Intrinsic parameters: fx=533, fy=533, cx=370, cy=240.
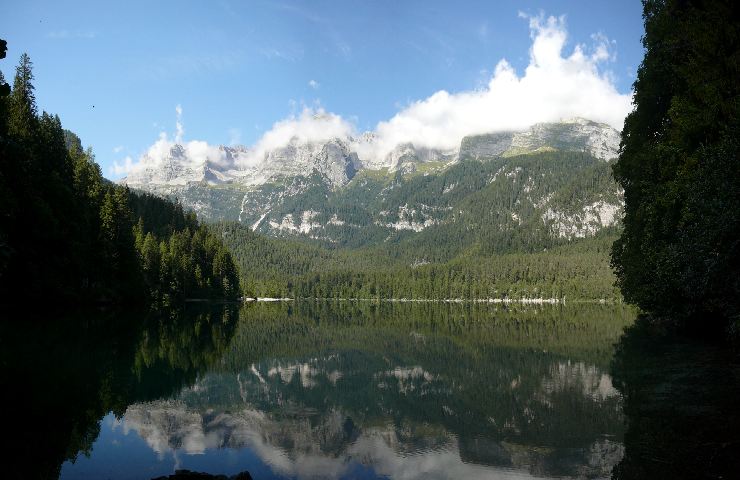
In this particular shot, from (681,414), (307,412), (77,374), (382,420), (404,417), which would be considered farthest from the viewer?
(77,374)

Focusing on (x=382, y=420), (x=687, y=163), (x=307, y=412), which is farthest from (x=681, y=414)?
(x=687, y=163)

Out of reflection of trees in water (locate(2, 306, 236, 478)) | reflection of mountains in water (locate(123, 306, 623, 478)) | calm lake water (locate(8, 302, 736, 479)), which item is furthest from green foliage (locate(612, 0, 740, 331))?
reflection of trees in water (locate(2, 306, 236, 478))

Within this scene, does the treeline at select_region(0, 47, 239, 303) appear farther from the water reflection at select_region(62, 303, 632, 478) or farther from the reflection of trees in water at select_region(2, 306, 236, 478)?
the water reflection at select_region(62, 303, 632, 478)

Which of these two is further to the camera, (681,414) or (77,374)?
(77,374)

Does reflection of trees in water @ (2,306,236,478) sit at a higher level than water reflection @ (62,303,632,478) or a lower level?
higher

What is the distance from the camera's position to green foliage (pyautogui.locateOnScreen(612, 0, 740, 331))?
915 inches

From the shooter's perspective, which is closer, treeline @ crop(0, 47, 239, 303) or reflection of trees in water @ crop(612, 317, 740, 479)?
reflection of trees in water @ crop(612, 317, 740, 479)

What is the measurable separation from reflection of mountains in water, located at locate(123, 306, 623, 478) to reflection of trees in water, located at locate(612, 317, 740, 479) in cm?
99

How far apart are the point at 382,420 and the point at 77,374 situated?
15717 mm

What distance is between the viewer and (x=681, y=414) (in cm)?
2000

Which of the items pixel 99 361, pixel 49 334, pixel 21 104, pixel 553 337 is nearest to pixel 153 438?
pixel 99 361

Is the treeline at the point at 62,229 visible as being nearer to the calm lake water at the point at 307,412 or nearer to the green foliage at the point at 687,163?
the calm lake water at the point at 307,412

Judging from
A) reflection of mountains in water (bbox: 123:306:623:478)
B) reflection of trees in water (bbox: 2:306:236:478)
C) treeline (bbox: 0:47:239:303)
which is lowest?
reflection of mountains in water (bbox: 123:306:623:478)

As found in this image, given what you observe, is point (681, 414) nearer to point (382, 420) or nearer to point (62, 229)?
point (382, 420)
